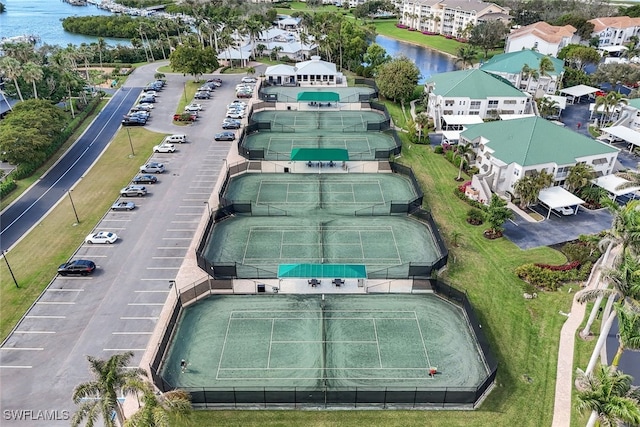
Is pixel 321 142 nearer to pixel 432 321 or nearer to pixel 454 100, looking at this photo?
pixel 454 100

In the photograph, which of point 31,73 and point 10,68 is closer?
point 10,68

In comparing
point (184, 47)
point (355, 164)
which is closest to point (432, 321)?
point (355, 164)

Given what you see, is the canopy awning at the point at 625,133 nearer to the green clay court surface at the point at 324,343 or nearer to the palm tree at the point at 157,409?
the green clay court surface at the point at 324,343

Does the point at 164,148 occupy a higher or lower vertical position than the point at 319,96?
lower

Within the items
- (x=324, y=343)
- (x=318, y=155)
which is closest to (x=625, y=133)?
(x=318, y=155)

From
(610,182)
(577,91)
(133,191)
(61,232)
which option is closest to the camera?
(61,232)

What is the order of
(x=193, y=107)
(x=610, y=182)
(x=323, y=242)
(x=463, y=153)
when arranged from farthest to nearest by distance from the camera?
(x=193, y=107), (x=463, y=153), (x=610, y=182), (x=323, y=242)

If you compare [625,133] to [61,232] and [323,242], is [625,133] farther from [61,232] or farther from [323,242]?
[61,232]
